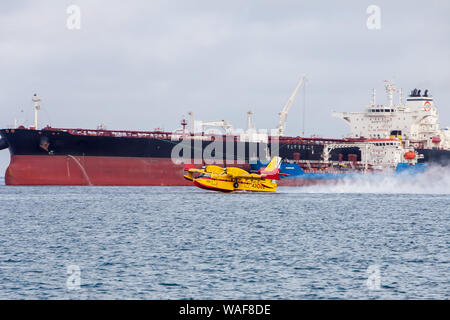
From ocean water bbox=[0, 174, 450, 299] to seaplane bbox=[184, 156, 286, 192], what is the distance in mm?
11471

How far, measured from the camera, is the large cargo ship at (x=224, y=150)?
76.6 metres

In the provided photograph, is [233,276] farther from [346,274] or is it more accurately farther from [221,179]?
[221,179]

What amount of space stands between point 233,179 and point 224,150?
2069 centimetres

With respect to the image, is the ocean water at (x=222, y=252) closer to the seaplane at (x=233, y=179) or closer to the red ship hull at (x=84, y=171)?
the seaplane at (x=233, y=179)

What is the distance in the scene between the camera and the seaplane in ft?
216

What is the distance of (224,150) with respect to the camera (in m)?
87.2

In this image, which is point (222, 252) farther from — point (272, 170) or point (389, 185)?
point (389, 185)

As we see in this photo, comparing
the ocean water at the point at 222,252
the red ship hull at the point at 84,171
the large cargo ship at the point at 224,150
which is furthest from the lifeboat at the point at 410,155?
the ocean water at the point at 222,252

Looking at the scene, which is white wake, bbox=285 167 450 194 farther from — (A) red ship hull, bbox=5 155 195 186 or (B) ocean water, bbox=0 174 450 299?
(B) ocean water, bbox=0 174 450 299

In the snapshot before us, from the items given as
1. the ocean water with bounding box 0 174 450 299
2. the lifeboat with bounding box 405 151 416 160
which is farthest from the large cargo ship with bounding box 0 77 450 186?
the ocean water with bounding box 0 174 450 299
